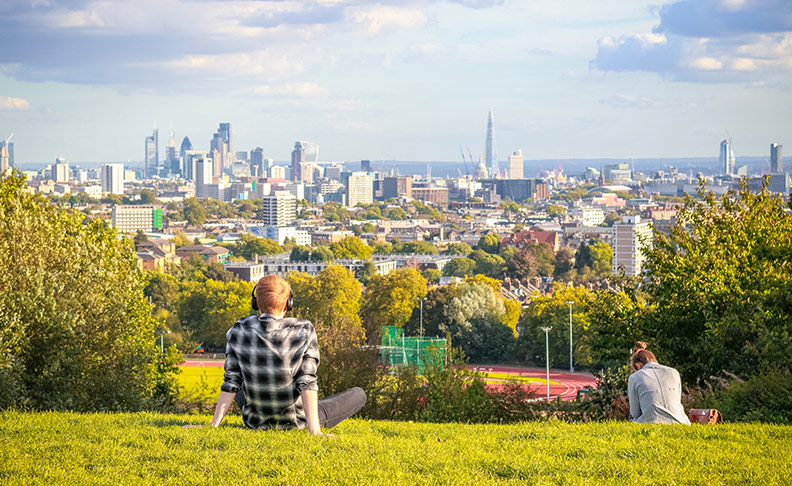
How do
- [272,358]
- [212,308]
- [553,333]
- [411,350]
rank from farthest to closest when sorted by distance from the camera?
[212,308], [553,333], [411,350], [272,358]

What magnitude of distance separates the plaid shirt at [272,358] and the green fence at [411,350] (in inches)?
245

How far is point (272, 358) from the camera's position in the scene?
19.1ft

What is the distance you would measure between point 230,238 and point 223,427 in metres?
142

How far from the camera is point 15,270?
44.5ft

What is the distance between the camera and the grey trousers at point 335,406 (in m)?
6.26

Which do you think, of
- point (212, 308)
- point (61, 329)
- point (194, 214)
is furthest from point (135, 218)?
point (61, 329)

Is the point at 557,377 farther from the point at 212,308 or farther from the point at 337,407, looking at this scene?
the point at 337,407

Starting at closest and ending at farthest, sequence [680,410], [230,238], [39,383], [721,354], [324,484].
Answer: [324,484] < [680,410] < [39,383] < [721,354] < [230,238]

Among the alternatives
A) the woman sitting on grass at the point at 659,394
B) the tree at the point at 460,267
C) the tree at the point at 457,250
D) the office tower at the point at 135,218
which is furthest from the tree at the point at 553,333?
the office tower at the point at 135,218

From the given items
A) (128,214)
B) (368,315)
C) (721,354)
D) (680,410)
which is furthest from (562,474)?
(128,214)

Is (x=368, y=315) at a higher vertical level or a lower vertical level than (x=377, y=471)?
lower

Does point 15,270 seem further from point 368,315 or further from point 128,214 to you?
point 128,214

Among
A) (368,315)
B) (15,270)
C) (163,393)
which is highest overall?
(15,270)

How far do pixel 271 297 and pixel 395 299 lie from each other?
4672cm
